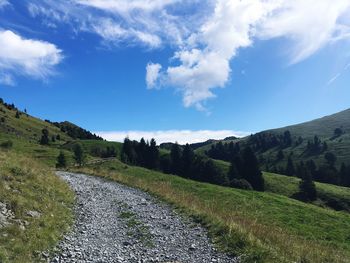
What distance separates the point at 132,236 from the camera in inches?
738

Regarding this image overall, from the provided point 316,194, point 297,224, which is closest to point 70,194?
point 297,224

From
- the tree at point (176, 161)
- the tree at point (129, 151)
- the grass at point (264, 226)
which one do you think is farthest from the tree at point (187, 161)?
the grass at point (264, 226)

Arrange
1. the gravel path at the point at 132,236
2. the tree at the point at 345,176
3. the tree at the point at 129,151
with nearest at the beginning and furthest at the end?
the gravel path at the point at 132,236
the tree at the point at 129,151
the tree at the point at 345,176

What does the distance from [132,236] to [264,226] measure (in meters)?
7.56

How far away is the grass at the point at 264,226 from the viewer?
53.9 feet

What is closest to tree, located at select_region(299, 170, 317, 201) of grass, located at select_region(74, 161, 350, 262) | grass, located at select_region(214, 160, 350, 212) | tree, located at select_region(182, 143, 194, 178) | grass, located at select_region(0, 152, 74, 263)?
grass, located at select_region(214, 160, 350, 212)

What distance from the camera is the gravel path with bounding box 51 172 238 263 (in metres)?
15.4

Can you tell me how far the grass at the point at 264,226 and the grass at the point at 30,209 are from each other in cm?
757

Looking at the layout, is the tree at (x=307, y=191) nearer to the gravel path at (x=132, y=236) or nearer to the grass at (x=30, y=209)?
the gravel path at (x=132, y=236)

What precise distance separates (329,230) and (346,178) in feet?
474

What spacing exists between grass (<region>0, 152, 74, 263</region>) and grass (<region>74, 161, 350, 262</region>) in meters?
7.57

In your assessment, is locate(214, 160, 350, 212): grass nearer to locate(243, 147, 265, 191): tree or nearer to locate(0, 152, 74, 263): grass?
locate(243, 147, 265, 191): tree

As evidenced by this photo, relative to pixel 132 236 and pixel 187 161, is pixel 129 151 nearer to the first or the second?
pixel 187 161

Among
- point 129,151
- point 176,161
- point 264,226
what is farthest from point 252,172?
point 264,226
